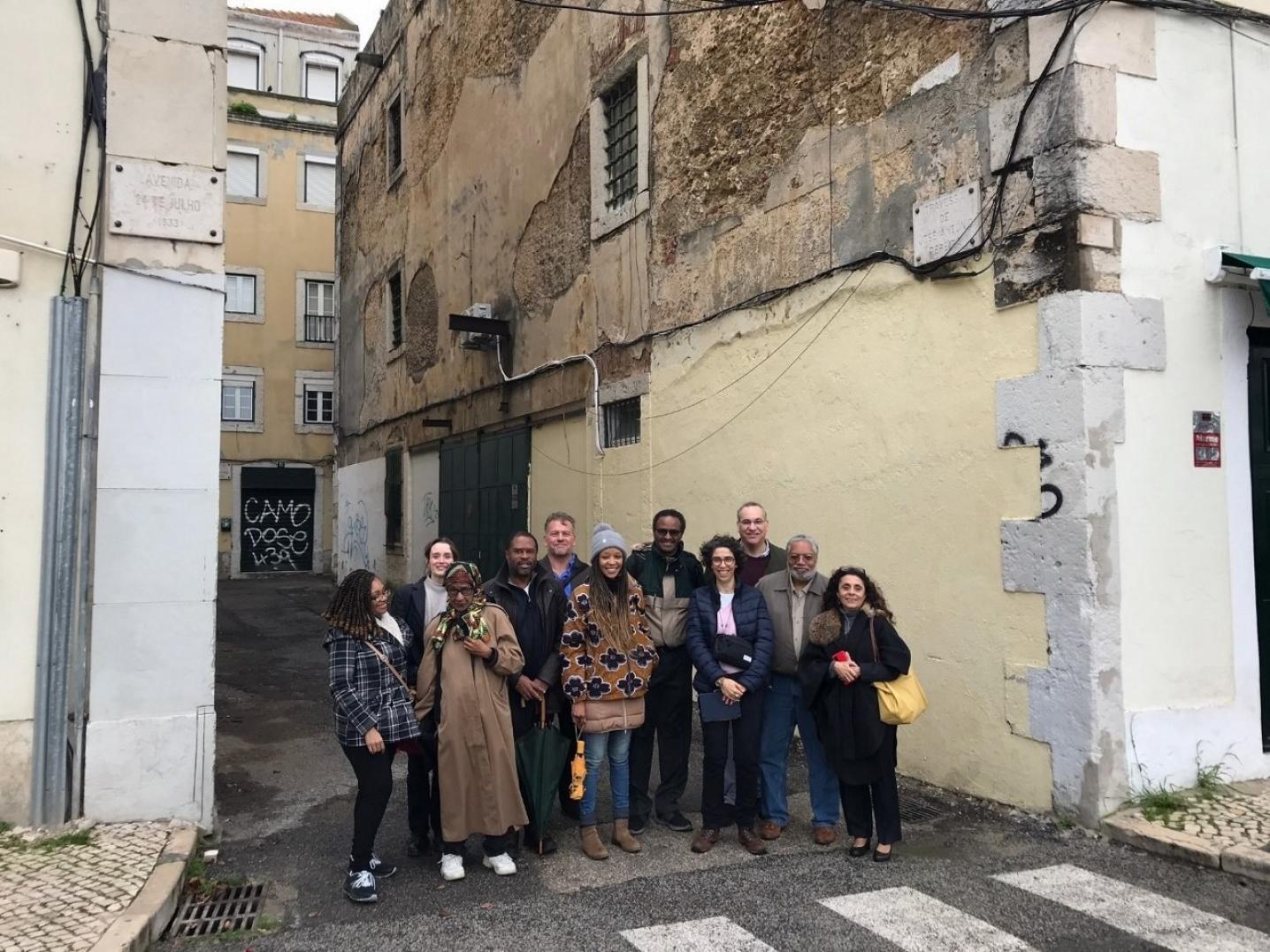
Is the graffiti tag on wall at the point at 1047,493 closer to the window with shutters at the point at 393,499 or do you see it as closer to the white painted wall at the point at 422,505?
the white painted wall at the point at 422,505

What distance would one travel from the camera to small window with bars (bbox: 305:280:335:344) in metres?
25.6

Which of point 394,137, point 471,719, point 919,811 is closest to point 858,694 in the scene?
point 919,811

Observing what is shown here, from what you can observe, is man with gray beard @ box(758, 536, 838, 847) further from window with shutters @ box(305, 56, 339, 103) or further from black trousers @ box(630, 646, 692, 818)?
window with shutters @ box(305, 56, 339, 103)

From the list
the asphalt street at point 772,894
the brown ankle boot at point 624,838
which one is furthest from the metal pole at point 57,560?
the brown ankle boot at point 624,838

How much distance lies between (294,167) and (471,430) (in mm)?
15523

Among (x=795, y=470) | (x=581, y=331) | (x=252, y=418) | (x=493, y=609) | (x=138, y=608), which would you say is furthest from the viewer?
(x=252, y=418)

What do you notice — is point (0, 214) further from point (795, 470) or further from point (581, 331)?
point (581, 331)

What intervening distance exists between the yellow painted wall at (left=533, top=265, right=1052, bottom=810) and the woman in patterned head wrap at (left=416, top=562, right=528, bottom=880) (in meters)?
2.76

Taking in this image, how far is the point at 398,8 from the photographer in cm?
1598

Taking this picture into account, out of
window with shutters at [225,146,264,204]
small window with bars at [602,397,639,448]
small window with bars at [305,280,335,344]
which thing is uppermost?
window with shutters at [225,146,264,204]

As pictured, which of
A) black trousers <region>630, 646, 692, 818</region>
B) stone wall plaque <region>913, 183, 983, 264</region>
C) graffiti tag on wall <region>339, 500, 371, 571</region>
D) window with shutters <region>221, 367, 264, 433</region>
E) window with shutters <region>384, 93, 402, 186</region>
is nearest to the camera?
black trousers <region>630, 646, 692, 818</region>

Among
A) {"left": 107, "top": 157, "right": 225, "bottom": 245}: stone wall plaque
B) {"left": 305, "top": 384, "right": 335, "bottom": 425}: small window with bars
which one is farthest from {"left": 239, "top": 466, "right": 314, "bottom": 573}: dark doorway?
{"left": 107, "top": 157, "right": 225, "bottom": 245}: stone wall plaque

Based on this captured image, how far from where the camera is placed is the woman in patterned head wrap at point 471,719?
471 cm

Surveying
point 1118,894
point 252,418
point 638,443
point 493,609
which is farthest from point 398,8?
point 1118,894
